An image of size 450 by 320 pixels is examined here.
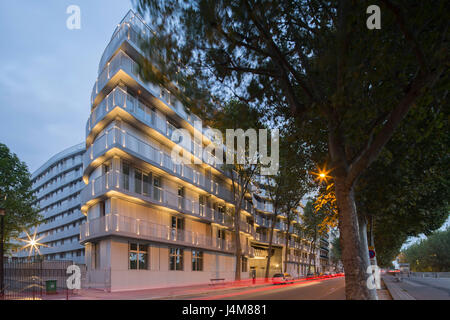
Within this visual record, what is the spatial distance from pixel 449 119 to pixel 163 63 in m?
7.92

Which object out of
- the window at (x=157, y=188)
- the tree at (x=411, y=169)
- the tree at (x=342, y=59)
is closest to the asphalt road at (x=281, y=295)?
the tree at (x=411, y=169)

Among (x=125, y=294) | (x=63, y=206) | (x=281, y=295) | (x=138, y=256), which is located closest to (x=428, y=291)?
(x=281, y=295)

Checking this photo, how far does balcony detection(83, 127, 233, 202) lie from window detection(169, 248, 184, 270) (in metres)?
6.08

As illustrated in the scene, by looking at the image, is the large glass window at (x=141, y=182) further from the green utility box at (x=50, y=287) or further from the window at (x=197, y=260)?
the window at (x=197, y=260)

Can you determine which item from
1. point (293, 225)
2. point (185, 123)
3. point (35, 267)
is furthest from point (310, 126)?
point (293, 225)

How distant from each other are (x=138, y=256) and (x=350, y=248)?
63.2 ft

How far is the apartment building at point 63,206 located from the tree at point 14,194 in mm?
18185

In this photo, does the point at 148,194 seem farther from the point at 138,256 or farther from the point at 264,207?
the point at 264,207

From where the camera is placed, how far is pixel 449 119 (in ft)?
30.4

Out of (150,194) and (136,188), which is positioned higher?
(136,188)

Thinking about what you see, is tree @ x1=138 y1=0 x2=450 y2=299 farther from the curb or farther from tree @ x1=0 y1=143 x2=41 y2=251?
tree @ x1=0 y1=143 x2=41 y2=251

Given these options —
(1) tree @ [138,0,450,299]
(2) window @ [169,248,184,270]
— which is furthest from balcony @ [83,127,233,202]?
(1) tree @ [138,0,450,299]

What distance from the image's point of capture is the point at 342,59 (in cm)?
763
